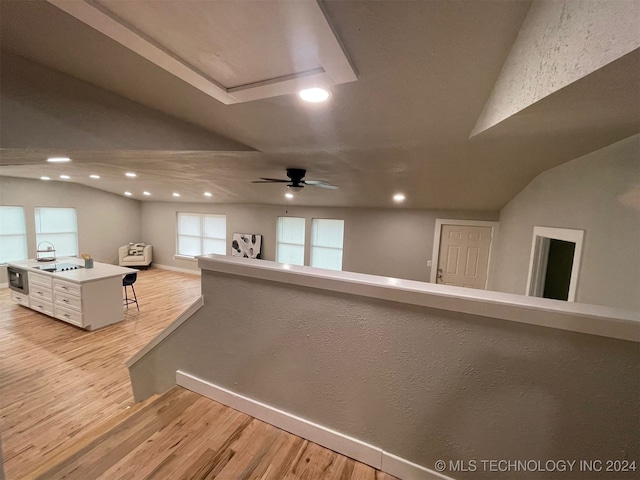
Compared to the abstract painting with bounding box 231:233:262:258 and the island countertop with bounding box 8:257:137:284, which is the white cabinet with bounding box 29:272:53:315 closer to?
the island countertop with bounding box 8:257:137:284

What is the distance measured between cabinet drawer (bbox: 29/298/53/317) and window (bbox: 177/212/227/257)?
362cm

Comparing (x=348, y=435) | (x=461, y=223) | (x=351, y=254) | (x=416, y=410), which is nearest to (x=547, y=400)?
(x=416, y=410)

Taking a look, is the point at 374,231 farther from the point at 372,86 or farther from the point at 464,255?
the point at 372,86

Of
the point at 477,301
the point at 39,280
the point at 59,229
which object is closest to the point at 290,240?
the point at 39,280

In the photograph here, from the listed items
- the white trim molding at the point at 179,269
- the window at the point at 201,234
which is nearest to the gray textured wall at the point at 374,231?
the window at the point at 201,234

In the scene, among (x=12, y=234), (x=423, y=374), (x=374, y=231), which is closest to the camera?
(x=423, y=374)

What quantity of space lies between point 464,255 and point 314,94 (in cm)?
465

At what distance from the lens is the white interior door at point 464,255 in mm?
4887

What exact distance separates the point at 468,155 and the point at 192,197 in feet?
22.6

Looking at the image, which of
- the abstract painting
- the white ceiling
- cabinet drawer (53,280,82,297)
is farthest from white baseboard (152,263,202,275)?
the white ceiling

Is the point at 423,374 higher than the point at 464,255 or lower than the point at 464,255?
lower

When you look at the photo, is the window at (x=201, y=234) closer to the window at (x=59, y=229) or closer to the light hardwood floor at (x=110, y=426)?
the window at (x=59, y=229)

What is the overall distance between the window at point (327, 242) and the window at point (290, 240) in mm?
351

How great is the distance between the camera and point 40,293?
469cm
